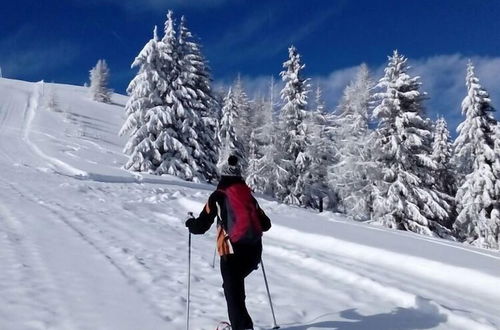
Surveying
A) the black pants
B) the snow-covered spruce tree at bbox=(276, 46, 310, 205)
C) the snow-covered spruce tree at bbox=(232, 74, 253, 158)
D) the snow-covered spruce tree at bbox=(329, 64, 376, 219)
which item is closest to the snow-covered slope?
the black pants

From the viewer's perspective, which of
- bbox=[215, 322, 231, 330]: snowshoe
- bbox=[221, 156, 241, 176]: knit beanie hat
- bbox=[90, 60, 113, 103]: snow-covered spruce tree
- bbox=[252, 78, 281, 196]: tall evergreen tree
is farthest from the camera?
bbox=[90, 60, 113, 103]: snow-covered spruce tree

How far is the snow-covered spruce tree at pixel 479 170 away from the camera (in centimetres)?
2264

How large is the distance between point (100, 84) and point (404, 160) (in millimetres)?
76974

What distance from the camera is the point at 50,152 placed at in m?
28.2

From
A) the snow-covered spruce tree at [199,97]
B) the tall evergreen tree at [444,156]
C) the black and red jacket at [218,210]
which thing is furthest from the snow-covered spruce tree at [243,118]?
the black and red jacket at [218,210]

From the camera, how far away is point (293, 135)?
32.2 meters

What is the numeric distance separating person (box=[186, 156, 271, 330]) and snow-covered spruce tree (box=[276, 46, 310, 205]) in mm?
26687

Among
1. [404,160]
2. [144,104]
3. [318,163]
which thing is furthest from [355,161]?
[144,104]

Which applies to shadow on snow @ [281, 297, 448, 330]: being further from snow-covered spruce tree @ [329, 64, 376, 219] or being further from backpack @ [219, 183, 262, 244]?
snow-covered spruce tree @ [329, 64, 376, 219]

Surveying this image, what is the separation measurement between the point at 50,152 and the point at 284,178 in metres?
16.0

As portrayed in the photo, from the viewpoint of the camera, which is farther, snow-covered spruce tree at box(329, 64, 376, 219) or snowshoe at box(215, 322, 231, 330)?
snow-covered spruce tree at box(329, 64, 376, 219)

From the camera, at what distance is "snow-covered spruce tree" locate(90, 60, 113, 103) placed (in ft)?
283

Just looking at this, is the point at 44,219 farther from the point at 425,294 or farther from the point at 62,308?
the point at 425,294

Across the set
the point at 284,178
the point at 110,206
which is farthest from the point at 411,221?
the point at 110,206
